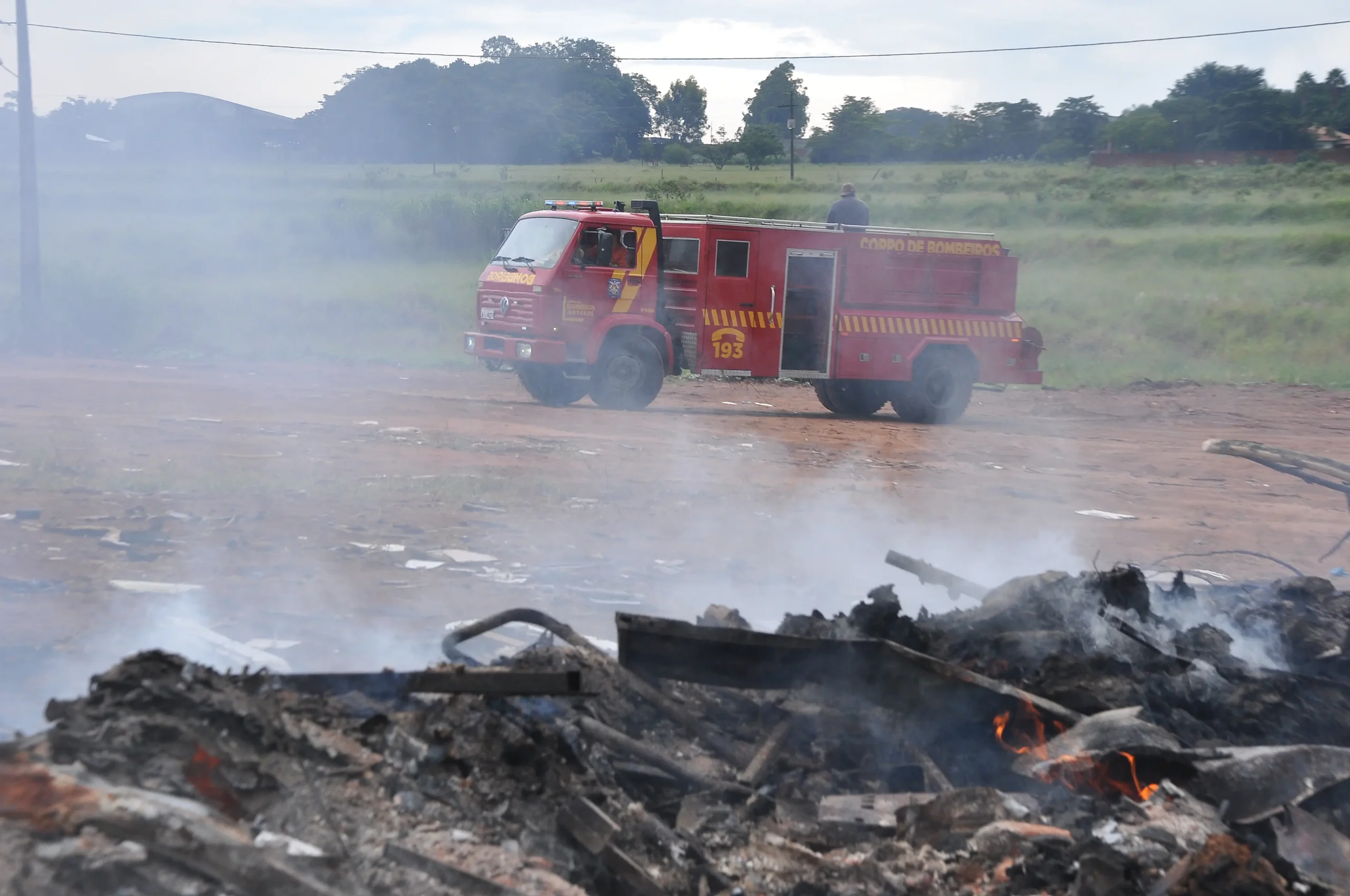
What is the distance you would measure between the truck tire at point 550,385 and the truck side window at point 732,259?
84.9 inches

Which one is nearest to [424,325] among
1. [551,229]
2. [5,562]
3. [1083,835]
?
[551,229]

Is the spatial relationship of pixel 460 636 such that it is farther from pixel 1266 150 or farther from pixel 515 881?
pixel 1266 150

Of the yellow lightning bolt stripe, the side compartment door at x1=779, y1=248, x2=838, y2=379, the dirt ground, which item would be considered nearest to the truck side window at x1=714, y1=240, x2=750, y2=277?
the side compartment door at x1=779, y1=248, x2=838, y2=379

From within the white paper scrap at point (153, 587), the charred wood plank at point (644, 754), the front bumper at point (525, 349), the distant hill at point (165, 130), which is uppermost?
the distant hill at point (165, 130)

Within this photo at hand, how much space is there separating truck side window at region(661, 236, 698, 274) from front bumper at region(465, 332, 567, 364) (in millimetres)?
1713

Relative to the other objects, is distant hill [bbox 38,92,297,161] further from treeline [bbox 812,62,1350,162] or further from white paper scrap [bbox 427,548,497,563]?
treeline [bbox 812,62,1350,162]

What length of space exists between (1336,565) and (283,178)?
2181 cm

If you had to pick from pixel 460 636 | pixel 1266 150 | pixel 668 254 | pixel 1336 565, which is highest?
pixel 1266 150

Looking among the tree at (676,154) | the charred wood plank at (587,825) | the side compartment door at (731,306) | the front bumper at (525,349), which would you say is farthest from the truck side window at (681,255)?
the tree at (676,154)

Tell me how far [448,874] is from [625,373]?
1162 cm

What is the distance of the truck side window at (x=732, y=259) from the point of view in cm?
1455

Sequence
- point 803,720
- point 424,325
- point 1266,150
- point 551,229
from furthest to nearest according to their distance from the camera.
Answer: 1. point 1266,150
2. point 424,325
3. point 551,229
4. point 803,720

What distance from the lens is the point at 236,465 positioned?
9445mm

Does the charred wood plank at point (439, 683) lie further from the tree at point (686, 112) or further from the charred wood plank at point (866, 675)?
the tree at point (686, 112)
